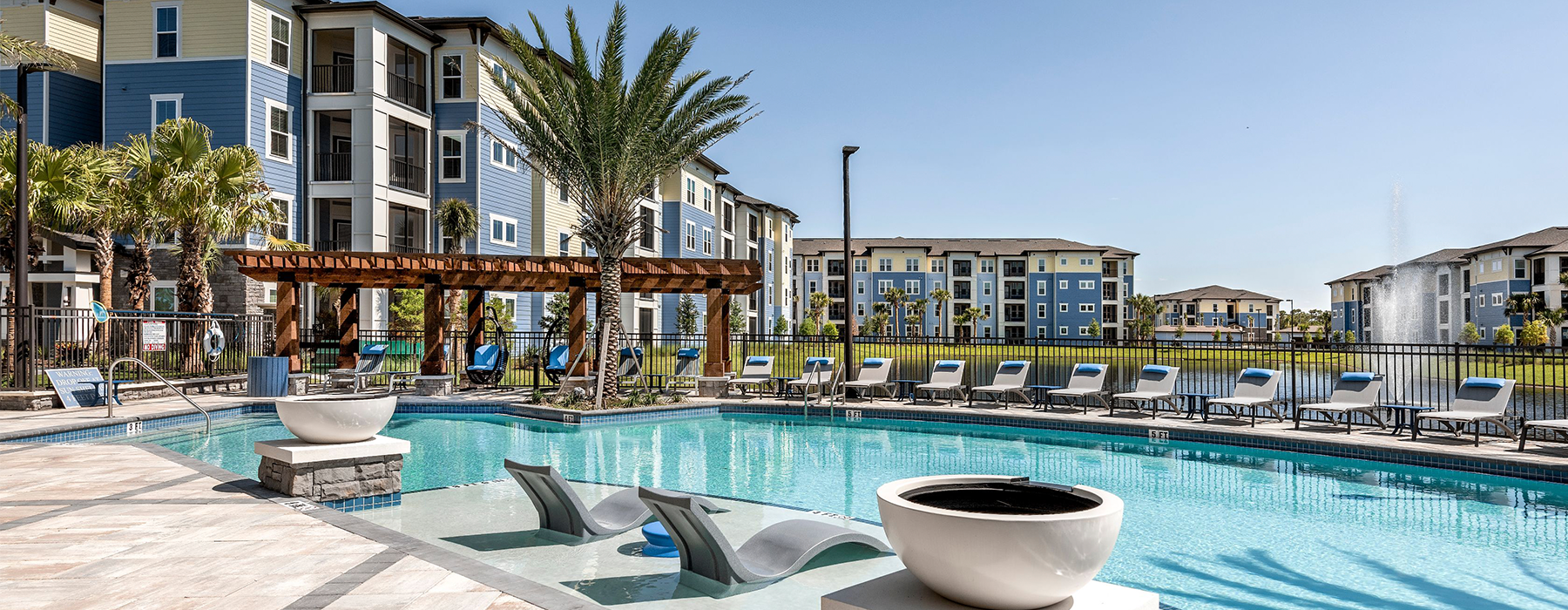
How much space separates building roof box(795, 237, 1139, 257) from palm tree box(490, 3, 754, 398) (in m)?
56.4

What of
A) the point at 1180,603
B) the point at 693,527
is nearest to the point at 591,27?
the point at 693,527

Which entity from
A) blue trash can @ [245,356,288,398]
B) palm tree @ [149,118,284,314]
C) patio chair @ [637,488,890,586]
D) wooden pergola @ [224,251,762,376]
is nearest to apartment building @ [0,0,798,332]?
palm tree @ [149,118,284,314]

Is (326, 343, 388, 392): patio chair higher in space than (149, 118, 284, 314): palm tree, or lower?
lower

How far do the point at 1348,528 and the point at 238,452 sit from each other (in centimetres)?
1248

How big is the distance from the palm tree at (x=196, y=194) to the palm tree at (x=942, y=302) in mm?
57146

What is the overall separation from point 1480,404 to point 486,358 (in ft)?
57.0

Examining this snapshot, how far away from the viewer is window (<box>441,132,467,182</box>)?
94.2 feet

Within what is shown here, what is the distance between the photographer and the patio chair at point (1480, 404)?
412 inches

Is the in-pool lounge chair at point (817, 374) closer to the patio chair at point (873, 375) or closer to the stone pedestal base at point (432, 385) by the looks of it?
the patio chair at point (873, 375)

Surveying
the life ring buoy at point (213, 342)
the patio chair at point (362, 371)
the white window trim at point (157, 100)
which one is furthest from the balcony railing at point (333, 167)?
the patio chair at point (362, 371)

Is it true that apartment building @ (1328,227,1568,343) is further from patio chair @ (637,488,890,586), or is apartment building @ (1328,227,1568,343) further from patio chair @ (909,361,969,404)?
patio chair @ (637,488,890,586)

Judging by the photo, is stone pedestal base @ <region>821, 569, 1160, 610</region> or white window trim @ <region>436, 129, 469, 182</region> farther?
white window trim @ <region>436, 129, 469, 182</region>

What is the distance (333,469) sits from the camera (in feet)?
23.3

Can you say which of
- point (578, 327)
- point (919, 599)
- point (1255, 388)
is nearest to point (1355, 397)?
point (1255, 388)
